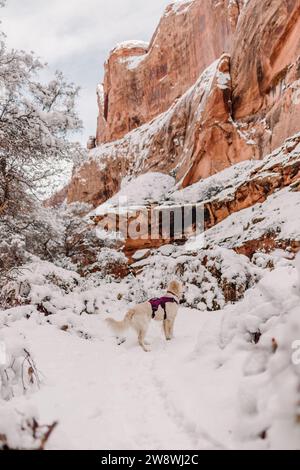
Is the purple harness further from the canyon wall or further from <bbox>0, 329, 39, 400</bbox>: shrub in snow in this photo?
the canyon wall

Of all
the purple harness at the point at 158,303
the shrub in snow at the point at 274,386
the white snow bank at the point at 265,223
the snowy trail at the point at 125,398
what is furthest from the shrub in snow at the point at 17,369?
the white snow bank at the point at 265,223

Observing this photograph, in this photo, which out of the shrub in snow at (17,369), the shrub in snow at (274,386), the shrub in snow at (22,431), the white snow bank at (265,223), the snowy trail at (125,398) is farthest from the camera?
the white snow bank at (265,223)

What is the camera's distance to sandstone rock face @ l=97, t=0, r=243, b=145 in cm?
3438

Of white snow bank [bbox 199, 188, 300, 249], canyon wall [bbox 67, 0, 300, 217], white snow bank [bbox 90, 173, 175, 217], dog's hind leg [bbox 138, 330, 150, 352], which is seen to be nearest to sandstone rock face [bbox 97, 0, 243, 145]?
canyon wall [bbox 67, 0, 300, 217]

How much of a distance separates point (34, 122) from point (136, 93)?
131ft

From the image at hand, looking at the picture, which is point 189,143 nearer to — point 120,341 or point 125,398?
point 120,341

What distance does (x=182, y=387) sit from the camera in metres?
3.56

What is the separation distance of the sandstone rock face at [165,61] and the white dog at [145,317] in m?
31.9

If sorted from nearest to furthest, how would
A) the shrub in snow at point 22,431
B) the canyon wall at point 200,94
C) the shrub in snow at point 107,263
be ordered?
the shrub in snow at point 22,431 < the shrub in snow at point 107,263 < the canyon wall at point 200,94

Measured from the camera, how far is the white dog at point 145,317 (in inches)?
248

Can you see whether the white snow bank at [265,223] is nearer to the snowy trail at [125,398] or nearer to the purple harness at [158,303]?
the purple harness at [158,303]

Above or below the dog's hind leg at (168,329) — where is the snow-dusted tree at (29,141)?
above

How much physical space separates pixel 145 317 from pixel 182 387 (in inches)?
110

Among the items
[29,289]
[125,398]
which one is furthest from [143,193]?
[125,398]
